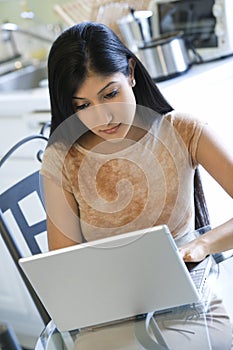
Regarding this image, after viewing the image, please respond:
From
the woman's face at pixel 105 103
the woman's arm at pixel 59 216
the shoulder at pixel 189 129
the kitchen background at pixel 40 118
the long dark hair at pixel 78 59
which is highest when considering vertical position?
the long dark hair at pixel 78 59

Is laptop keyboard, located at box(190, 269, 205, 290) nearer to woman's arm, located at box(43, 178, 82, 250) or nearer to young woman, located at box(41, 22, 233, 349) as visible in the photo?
young woman, located at box(41, 22, 233, 349)

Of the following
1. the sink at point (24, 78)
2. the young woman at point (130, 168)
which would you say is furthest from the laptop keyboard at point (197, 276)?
the sink at point (24, 78)

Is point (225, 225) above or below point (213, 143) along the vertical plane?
below

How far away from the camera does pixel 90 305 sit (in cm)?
104

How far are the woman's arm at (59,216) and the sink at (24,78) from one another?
4.55 feet

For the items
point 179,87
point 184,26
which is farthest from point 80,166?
point 184,26

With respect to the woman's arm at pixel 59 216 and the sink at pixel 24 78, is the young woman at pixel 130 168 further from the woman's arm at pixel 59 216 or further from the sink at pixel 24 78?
the sink at pixel 24 78

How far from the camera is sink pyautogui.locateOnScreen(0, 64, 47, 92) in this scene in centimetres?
267

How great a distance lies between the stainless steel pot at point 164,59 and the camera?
202 cm

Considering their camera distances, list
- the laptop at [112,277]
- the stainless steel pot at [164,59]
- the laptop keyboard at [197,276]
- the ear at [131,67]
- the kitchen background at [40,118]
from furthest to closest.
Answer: the stainless steel pot at [164,59] → the kitchen background at [40,118] → the ear at [131,67] → the laptop keyboard at [197,276] → the laptop at [112,277]

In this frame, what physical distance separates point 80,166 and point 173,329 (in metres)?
0.45

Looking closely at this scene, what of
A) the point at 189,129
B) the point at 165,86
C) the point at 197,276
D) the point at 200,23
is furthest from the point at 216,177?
the point at 200,23

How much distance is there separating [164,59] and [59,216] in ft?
2.92

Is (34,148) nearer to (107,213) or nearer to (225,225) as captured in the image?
(107,213)
